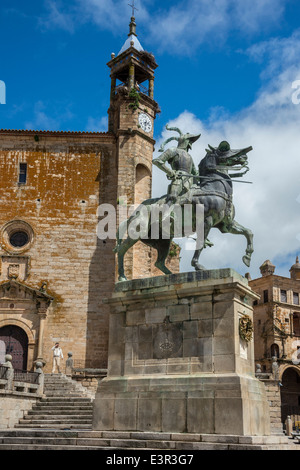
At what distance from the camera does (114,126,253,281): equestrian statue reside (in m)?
10.8

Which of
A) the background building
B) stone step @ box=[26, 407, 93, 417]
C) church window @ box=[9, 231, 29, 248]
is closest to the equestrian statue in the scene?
stone step @ box=[26, 407, 93, 417]

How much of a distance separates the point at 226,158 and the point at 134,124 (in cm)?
1853

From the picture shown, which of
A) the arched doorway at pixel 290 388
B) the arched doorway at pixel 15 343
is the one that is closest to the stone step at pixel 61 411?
the arched doorway at pixel 15 343

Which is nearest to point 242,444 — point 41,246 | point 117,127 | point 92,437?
point 92,437

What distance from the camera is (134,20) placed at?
33.5m

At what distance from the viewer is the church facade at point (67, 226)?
87.9ft

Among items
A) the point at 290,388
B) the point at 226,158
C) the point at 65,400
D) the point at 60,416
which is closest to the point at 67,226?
the point at 65,400

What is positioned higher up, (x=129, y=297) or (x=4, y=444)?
(x=129, y=297)

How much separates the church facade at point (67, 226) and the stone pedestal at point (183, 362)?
15.9 m

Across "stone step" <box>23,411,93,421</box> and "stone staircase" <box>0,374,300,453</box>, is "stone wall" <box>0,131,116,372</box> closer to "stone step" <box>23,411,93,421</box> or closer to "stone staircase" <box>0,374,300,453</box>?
"stone step" <box>23,411,93,421</box>

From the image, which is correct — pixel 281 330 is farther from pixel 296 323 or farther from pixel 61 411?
pixel 61 411

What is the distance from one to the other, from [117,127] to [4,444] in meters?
22.3

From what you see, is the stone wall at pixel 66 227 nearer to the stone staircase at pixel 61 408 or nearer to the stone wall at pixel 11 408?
the stone staircase at pixel 61 408
